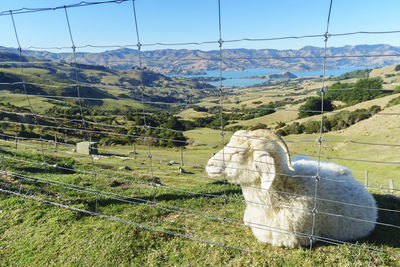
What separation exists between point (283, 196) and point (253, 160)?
76 cm

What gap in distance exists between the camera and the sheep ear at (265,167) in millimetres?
4137

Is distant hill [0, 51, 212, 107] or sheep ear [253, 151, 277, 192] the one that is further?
distant hill [0, 51, 212, 107]

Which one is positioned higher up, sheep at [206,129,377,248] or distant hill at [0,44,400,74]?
distant hill at [0,44,400,74]

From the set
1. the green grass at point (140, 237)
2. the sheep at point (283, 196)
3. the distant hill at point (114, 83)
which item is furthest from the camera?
the distant hill at point (114, 83)

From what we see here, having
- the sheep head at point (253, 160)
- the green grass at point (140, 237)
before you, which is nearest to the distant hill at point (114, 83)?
the sheep head at point (253, 160)

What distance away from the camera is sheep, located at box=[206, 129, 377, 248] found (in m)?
4.23

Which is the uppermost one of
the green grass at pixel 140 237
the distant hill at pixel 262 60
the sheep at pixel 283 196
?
the distant hill at pixel 262 60

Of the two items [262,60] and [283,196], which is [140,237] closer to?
[283,196]

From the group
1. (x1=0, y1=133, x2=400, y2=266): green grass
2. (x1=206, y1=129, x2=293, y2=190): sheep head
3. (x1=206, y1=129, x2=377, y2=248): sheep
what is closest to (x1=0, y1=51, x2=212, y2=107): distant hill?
(x1=206, y1=129, x2=293, y2=190): sheep head

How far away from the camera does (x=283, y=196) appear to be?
4.41 meters

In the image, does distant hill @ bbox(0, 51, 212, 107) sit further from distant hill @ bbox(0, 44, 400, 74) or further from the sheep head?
the sheep head

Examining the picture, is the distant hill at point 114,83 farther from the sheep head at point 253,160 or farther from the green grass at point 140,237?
the green grass at point 140,237

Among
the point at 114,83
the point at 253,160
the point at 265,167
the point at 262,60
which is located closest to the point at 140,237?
the point at 253,160

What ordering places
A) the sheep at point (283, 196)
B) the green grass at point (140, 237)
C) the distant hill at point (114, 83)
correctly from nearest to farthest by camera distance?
the green grass at point (140, 237)
the sheep at point (283, 196)
the distant hill at point (114, 83)
